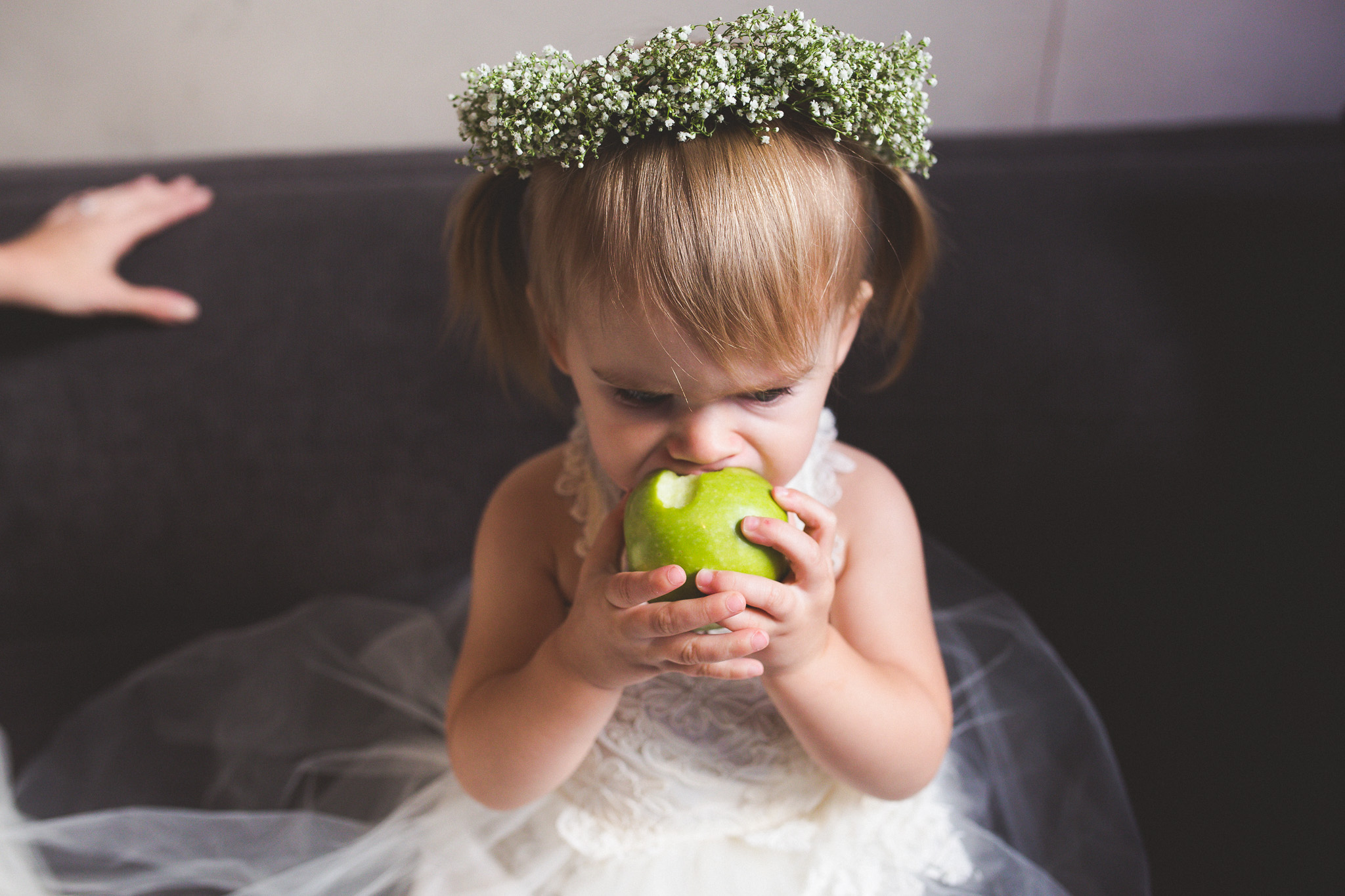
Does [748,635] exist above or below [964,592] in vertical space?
above

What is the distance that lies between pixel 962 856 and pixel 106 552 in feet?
4.18

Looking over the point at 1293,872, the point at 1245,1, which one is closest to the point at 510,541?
the point at 1293,872

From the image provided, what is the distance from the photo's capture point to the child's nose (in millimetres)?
719

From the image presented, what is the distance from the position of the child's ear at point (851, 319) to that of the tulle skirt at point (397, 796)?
44cm

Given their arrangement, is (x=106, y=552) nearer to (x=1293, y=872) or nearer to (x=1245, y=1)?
(x=1293, y=872)

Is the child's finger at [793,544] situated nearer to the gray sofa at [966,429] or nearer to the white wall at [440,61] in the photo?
the gray sofa at [966,429]

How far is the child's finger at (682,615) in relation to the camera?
622 millimetres

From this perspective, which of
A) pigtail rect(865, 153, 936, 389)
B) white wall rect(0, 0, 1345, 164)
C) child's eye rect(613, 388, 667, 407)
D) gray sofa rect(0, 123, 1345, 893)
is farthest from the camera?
white wall rect(0, 0, 1345, 164)

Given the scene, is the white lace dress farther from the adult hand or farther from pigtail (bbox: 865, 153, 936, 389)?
the adult hand

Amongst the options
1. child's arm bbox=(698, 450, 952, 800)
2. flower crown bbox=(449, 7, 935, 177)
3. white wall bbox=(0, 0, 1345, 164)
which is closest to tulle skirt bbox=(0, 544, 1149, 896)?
child's arm bbox=(698, 450, 952, 800)

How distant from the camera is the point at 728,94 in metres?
0.66

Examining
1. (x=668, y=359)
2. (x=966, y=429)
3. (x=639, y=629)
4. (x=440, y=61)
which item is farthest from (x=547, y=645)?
(x=440, y=61)

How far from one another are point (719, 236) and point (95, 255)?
109 cm

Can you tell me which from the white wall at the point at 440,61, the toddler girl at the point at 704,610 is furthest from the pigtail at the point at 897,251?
the white wall at the point at 440,61
